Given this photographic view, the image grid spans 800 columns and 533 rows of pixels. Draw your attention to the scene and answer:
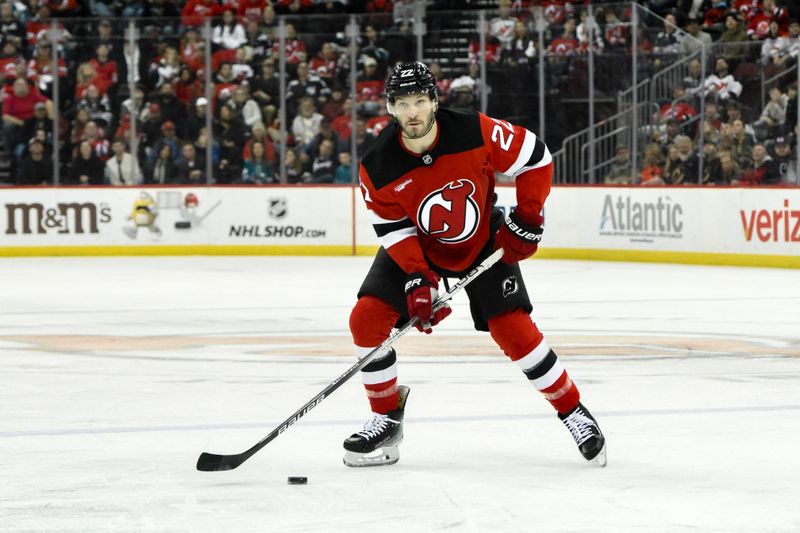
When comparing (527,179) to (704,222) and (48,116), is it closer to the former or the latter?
(704,222)

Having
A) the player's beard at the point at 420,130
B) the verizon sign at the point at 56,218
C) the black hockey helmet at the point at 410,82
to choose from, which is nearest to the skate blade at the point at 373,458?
the player's beard at the point at 420,130

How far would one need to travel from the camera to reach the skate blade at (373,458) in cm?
427

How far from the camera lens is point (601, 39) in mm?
13258

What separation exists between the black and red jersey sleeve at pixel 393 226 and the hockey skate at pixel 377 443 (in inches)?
19.2

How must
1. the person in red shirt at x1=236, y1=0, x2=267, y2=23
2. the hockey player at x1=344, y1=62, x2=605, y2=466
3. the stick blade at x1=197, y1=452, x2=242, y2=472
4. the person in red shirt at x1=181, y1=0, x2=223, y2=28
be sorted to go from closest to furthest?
the stick blade at x1=197, y1=452, x2=242, y2=472 < the hockey player at x1=344, y1=62, x2=605, y2=466 < the person in red shirt at x1=236, y1=0, x2=267, y2=23 < the person in red shirt at x1=181, y1=0, x2=223, y2=28

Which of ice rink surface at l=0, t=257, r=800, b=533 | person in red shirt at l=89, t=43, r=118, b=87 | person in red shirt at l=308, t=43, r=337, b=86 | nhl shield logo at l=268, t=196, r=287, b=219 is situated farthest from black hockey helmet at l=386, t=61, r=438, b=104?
person in red shirt at l=89, t=43, r=118, b=87

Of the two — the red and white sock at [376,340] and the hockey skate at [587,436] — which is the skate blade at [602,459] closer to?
the hockey skate at [587,436]

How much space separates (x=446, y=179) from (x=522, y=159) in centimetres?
24

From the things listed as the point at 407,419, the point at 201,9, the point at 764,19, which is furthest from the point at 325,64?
the point at 407,419

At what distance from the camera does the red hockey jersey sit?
14.0ft

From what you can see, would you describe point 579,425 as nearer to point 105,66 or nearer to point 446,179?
point 446,179

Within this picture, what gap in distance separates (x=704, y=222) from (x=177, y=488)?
922cm

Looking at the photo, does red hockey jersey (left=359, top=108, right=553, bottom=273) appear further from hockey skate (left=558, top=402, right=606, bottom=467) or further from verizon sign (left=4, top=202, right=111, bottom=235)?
verizon sign (left=4, top=202, right=111, bottom=235)

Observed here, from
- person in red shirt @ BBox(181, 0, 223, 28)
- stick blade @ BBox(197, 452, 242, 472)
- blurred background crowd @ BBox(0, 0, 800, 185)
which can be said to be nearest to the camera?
stick blade @ BBox(197, 452, 242, 472)
